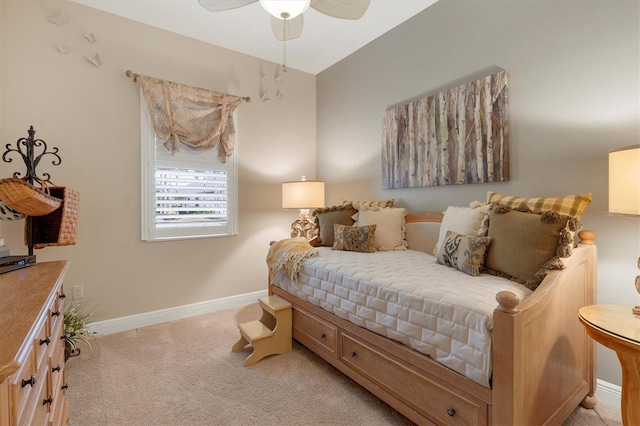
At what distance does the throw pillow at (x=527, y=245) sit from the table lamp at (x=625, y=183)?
185mm

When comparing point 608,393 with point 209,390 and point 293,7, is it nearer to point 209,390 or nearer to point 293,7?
point 209,390

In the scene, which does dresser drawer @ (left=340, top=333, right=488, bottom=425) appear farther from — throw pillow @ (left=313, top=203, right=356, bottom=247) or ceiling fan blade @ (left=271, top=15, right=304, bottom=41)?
ceiling fan blade @ (left=271, top=15, right=304, bottom=41)

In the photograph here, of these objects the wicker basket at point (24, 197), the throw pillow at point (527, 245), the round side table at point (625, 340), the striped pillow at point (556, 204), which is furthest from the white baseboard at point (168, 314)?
the round side table at point (625, 340)

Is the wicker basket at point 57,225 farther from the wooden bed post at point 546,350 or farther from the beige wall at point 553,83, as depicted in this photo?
the beige wall at point 553,83

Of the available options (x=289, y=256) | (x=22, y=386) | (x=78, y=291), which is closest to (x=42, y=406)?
(x=22, y=386)

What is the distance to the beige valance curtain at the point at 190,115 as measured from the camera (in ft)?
9.27

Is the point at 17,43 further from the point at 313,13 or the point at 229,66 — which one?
the point at 313,13

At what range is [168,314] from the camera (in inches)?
116

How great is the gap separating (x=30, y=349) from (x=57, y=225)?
136cm

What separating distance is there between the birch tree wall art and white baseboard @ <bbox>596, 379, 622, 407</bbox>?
1.33 m

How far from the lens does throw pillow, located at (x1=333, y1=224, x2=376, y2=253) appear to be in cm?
259

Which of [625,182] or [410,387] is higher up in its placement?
[625,182]

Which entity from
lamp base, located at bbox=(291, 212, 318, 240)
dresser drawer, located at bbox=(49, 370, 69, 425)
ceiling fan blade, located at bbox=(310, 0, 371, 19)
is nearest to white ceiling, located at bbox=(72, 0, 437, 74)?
ceiling fan blade, located at bbox=(310, 0, 371, 19)

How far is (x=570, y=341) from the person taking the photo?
149 centimetres
